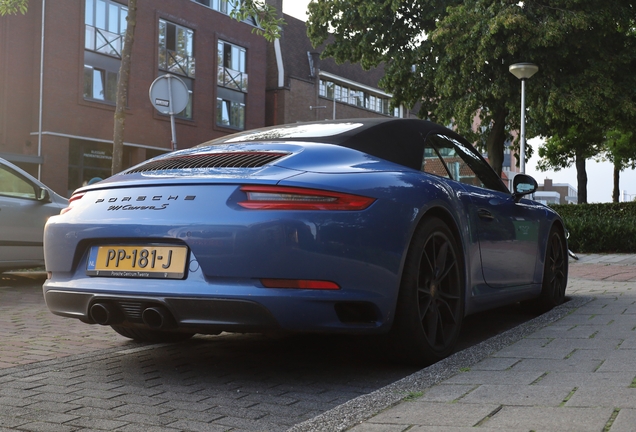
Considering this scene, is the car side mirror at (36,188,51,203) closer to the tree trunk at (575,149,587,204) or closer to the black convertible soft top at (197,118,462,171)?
the black convertible soft top at (197,118,462,171)

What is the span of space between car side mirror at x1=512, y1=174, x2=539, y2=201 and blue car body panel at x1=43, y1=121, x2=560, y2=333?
4.87 feet

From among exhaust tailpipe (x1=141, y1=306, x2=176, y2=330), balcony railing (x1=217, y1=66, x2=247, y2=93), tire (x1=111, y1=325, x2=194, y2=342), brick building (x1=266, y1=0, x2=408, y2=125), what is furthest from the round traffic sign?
brick building (x1=266, y1=0, x2=408, y2=125)

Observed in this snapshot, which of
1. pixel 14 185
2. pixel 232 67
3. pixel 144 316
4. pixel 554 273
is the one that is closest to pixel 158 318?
pixel 144 316

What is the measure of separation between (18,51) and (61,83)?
1.98 m

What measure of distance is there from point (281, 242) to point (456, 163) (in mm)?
2024

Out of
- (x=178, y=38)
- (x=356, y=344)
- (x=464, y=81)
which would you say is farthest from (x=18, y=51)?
(x=356, y=344)

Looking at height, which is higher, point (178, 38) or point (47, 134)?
point (178, 38)

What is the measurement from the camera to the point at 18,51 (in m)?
28.3

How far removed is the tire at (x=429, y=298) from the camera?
388cm

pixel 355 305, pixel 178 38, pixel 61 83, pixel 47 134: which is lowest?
pixel 355 305

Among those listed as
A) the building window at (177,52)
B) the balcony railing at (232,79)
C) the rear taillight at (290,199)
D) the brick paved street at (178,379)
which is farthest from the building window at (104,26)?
the rear taillight at (290,199)

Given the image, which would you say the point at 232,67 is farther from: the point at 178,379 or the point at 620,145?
the point at 178,379

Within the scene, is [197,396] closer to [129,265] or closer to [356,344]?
[129,265]

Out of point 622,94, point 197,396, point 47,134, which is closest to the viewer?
point 197,396
